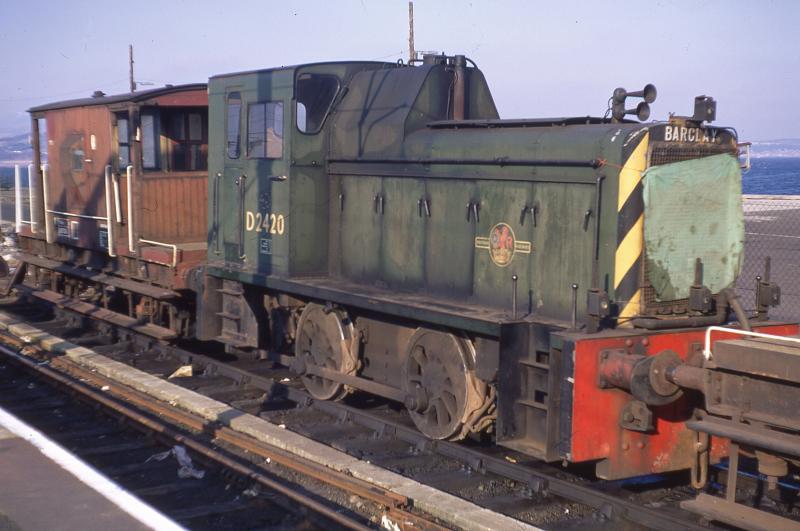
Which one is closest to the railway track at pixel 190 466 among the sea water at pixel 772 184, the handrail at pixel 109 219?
the handrail at pixel 109 219

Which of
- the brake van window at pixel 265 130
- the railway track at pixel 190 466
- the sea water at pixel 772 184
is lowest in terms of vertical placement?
the railway track at pixel 190 466

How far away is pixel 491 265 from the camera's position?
780cm

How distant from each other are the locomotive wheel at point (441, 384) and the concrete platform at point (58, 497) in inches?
128

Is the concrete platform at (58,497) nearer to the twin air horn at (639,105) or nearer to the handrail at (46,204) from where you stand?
the twin air horn at (639,105)

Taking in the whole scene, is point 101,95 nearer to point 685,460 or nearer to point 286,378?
point 286,378

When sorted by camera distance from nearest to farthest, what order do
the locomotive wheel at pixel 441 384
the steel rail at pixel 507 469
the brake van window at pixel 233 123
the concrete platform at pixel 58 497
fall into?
the concrete platform at pixel 58 497
the steel rail at pixel 507 469
the locomotive wheel at pixel 441 384
the brake van window at pixel 233 123

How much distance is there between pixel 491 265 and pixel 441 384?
45.4 inches

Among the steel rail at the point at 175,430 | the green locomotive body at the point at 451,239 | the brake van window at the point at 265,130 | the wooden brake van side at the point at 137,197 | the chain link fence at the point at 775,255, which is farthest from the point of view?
the chain link fence at the point at 775,255

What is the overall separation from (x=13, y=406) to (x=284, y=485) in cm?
445

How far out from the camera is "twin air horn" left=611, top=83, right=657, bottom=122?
22.8 feet

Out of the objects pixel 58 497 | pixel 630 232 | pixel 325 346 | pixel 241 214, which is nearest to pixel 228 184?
pixel 241 214

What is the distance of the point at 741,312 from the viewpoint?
657 centimetres

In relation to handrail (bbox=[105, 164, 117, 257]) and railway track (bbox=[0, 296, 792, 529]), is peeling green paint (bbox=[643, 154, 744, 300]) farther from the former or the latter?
handrail (bbox=[105, 164, 117, 257])

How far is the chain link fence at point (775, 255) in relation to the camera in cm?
1366
